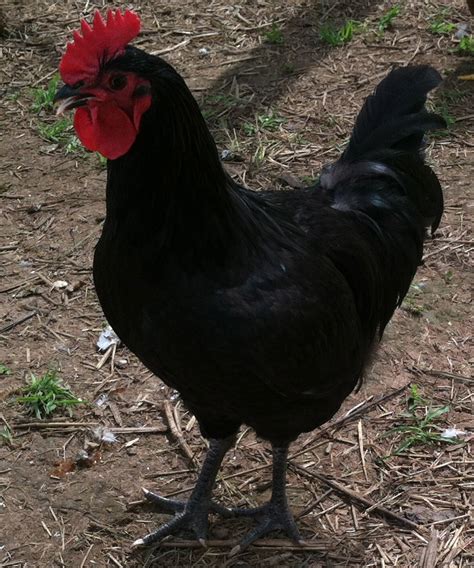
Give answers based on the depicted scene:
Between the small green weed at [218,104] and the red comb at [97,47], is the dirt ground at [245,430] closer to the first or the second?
the small green weed at [218,104]

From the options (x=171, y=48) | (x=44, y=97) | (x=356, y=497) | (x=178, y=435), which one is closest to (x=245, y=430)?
(x=178, y=435)

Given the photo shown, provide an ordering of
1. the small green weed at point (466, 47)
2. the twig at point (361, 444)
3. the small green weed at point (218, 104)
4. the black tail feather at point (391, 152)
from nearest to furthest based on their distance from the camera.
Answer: the black tail feather at point (391, 152) → the twig at point (361, 444) → the small green weed at point (218, 104) → the small green weed at point (466, 47)

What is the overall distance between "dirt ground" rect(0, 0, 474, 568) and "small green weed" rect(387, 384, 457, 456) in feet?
0.07

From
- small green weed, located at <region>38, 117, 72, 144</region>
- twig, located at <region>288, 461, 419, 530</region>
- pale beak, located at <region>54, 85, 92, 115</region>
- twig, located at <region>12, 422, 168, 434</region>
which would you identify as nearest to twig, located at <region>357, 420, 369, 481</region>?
twig, located at <region>288, 461, 419, 530</region>

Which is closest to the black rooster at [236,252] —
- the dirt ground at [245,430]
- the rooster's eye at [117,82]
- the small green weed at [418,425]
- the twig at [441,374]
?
the rooster's eye at [117,82]

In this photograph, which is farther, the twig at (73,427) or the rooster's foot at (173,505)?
the twig at (73,427)

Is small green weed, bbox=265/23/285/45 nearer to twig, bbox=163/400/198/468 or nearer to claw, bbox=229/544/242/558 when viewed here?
twig, bbox=163/400/198/468

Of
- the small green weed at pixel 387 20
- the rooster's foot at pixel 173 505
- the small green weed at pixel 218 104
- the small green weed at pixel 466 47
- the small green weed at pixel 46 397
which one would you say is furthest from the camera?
the small green weed at pixel 387 20

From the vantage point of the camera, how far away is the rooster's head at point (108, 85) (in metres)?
2.82

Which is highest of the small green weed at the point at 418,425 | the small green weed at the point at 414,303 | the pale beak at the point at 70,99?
the pale beak at the point at 70,99

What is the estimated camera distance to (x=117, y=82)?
9.27 ft

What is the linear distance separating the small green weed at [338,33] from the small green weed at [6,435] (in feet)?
14.5

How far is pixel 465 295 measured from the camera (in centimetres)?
505

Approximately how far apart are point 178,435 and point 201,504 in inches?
17.5
